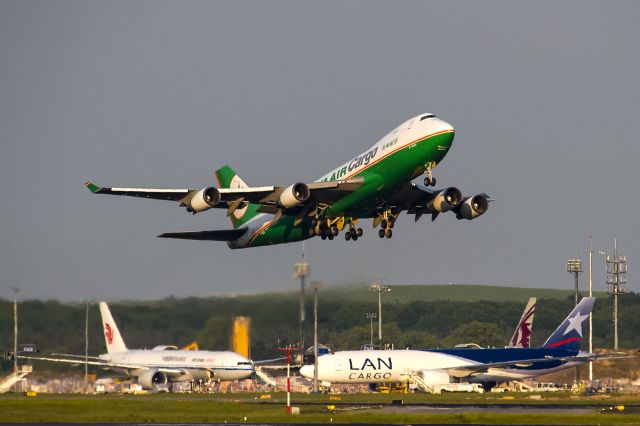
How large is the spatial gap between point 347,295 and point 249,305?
755 centimetres

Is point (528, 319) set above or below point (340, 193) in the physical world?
below

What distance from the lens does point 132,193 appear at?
69.2 m

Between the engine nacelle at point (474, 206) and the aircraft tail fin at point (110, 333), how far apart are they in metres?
32.1

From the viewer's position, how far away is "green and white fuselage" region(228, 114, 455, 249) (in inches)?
2571

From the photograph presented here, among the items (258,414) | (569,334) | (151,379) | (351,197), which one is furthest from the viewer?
(151,379)

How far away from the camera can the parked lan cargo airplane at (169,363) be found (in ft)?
334

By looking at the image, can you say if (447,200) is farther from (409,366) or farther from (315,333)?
(409,366)

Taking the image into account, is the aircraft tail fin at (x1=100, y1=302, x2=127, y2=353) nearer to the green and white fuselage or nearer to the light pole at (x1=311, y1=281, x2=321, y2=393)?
the light pole at (x1=311, y1=281, x2=321, y2=393)

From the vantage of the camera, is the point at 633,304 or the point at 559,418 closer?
the point at 559,418

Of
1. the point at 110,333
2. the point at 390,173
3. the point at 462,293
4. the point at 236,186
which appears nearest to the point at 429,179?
the point at 390,173

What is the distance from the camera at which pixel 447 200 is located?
73.6 m

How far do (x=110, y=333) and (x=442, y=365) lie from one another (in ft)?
95.0

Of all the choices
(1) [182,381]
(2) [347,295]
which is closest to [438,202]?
(2) [347,295]

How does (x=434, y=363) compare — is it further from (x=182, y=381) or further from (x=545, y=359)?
(x=182, y=381)
